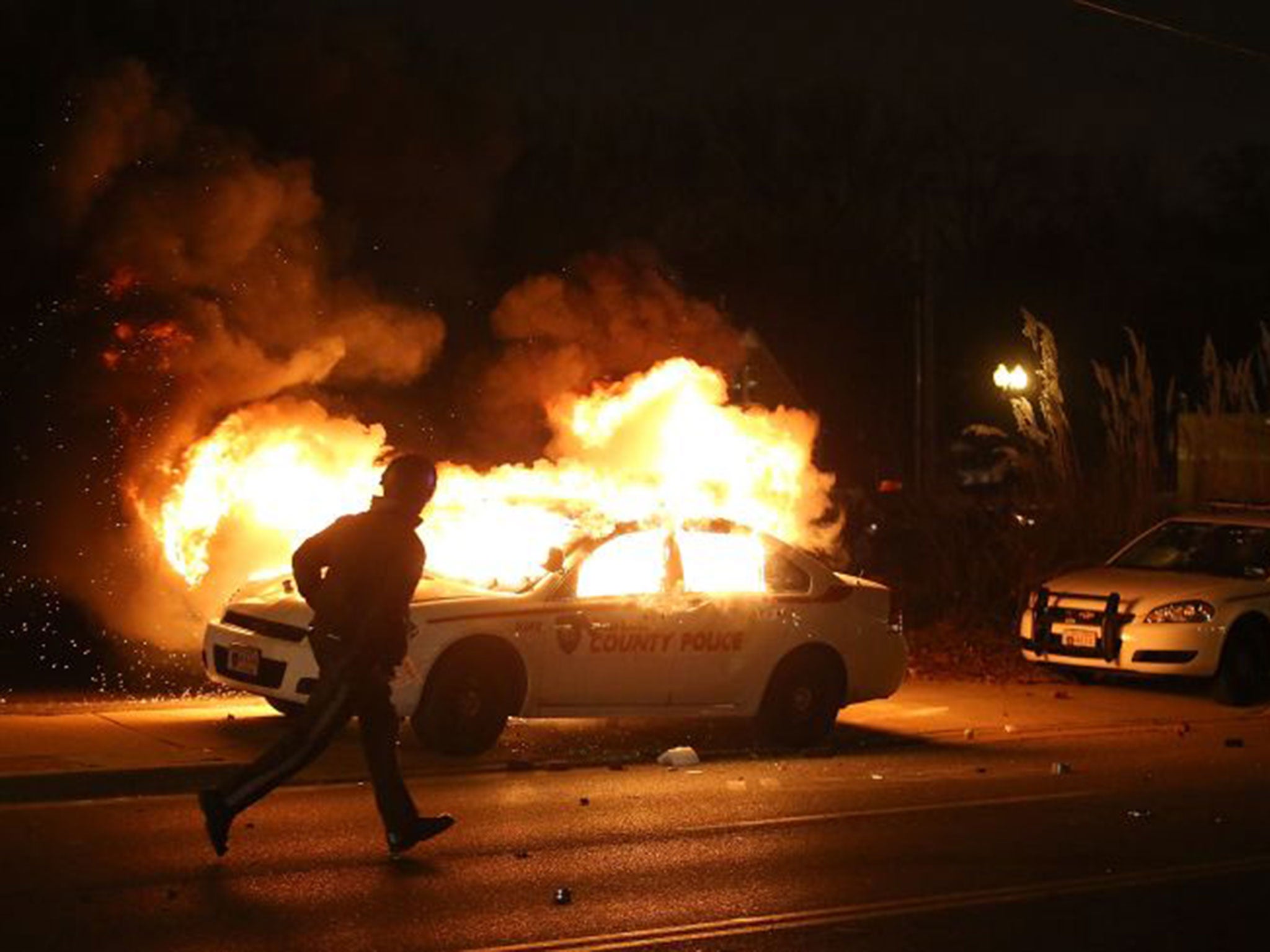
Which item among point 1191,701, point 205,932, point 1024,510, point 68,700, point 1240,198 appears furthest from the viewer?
point 1240,198

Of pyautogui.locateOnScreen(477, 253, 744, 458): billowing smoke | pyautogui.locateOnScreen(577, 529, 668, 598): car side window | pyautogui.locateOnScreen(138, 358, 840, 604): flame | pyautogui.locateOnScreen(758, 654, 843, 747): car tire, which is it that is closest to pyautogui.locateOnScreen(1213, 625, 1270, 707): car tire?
pyautogui.locateOnScreen(138, 358, 840, 604): flame

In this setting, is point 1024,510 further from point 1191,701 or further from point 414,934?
point 414,934

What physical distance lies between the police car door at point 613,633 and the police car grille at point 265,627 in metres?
1.48

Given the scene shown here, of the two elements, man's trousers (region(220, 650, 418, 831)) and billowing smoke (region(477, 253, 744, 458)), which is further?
billowing smoke (region(477, 253, 744, 458))

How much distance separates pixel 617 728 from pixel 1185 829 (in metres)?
4.42

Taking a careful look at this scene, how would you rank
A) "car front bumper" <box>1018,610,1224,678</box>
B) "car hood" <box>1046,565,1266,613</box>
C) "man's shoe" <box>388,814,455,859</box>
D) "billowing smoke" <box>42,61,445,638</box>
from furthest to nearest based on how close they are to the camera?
"billowing smoke" <box>42,61,445,638</box> → "car hood" <box>1046,565,1266,613</box> → "car front bumper" <box>1018,610,1224,678</box> → "man's shoe" <box>388,814,455,859</box>

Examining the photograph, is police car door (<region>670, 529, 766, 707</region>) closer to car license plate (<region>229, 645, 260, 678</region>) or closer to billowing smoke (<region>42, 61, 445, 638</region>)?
car license plate (<region>229, 645, 260, 678</region>)

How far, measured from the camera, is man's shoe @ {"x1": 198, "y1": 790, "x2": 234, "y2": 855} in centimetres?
881

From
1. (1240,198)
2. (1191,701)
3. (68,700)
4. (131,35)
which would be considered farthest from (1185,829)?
(1240,198)

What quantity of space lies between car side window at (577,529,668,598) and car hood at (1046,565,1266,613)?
203 inches

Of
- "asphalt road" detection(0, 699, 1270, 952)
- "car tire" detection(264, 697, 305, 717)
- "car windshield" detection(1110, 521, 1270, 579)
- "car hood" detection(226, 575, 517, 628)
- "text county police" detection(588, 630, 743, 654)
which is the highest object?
"car windshield" detection(1110, 521, 1270, 579)

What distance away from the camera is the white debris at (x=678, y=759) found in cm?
1249

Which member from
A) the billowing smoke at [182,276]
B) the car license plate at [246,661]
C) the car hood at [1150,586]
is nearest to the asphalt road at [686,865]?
the car license plate at [246,661]

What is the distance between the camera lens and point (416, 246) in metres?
23.9
